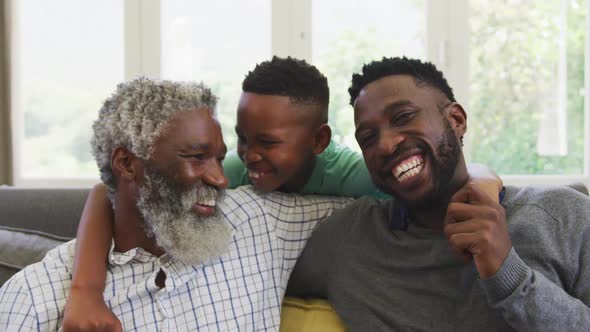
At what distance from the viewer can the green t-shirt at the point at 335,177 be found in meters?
1.72

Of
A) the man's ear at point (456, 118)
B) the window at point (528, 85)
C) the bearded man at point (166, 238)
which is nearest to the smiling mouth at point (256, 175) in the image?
the bearded man at point (166, 238)

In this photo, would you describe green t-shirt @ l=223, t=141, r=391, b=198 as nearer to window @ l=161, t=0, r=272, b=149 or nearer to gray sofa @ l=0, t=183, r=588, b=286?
gray sofa @ l=0, t=183, r=588, b=286

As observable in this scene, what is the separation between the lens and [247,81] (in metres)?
1.68

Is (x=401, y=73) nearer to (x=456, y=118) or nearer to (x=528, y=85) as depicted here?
(x=456, y=118)

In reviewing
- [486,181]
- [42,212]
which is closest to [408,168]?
[486,181]

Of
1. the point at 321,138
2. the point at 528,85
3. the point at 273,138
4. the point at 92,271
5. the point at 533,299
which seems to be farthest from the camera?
the point at 528,85

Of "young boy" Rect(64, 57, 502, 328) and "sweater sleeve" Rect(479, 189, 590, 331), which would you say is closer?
"sweater sleeve" Rect(479, 189, 590, 331)

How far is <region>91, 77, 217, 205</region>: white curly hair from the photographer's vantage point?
53.7 inches

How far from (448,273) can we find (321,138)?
53cm

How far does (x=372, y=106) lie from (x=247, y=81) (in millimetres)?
415

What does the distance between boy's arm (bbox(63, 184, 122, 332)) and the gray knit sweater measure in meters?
0.47

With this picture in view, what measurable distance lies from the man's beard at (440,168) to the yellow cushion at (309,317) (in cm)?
32

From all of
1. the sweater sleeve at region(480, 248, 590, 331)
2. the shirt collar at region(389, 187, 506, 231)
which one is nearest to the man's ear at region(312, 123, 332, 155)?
A: the shirt collar at region(389, 187, 506, 231)

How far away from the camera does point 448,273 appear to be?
1341mm
